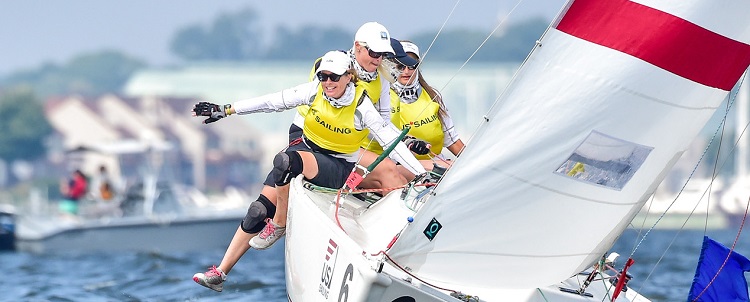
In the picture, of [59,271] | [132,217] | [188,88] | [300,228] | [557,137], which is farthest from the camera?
[188,88]

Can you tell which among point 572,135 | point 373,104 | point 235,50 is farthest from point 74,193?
point 235,50

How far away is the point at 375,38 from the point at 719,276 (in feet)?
6.20

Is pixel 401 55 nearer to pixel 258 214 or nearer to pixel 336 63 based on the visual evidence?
pixel 336 63

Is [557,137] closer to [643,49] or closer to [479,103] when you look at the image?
[643,49]

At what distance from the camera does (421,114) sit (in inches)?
331

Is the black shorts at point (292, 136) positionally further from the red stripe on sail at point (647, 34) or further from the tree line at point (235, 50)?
the tree line at point (235, 50)

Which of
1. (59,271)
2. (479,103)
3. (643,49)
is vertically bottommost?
(59,271)

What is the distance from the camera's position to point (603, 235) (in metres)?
6.36

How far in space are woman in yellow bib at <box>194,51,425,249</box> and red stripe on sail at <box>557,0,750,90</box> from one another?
4.26 feet

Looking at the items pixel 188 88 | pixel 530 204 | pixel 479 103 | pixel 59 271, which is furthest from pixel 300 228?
pixel 188 88

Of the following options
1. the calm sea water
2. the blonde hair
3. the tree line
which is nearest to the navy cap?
the blonde hair

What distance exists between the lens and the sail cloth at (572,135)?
241 inches

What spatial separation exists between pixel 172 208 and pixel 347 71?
46.9 feet

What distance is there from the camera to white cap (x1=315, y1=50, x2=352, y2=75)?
7133 millimetres
